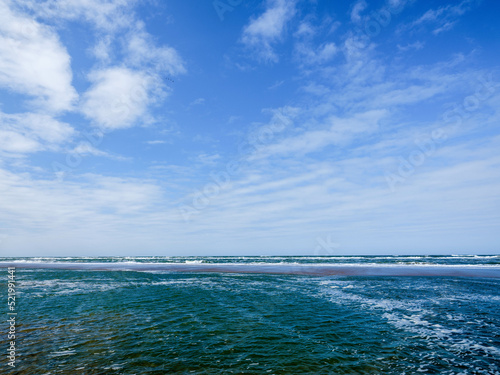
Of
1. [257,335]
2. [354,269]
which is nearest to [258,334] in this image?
[257,335]

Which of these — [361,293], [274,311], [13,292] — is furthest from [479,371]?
[13,292]

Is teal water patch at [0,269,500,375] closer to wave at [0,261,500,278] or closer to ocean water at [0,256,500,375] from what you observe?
ocean water at [0,256,500,375]

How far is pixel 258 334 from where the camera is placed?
40.4ft

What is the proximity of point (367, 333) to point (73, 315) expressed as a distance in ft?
54.1

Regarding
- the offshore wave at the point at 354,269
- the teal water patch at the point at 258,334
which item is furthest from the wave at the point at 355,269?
the teal water patch at the point at 258,334

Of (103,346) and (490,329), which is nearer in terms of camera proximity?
(103,346)

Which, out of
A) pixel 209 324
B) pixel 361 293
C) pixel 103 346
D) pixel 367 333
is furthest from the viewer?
pixel 361 293

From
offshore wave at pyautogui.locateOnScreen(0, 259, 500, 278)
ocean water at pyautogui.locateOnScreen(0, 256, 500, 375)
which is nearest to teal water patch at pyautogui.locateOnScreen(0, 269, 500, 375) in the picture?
ocean water at pyautogui.locateOnScreen(0, 256, 500, 375)

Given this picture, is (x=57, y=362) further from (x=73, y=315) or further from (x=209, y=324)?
(x=73, y=315)

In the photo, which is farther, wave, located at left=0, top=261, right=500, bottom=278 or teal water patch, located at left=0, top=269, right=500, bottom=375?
wave, located at left=0, top=261, right=500, bottom=278

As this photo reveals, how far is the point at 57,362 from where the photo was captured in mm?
9180

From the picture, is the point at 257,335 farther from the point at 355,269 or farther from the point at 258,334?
the point at 355,269

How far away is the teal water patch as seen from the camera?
9.04 metres

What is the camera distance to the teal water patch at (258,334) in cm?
904
